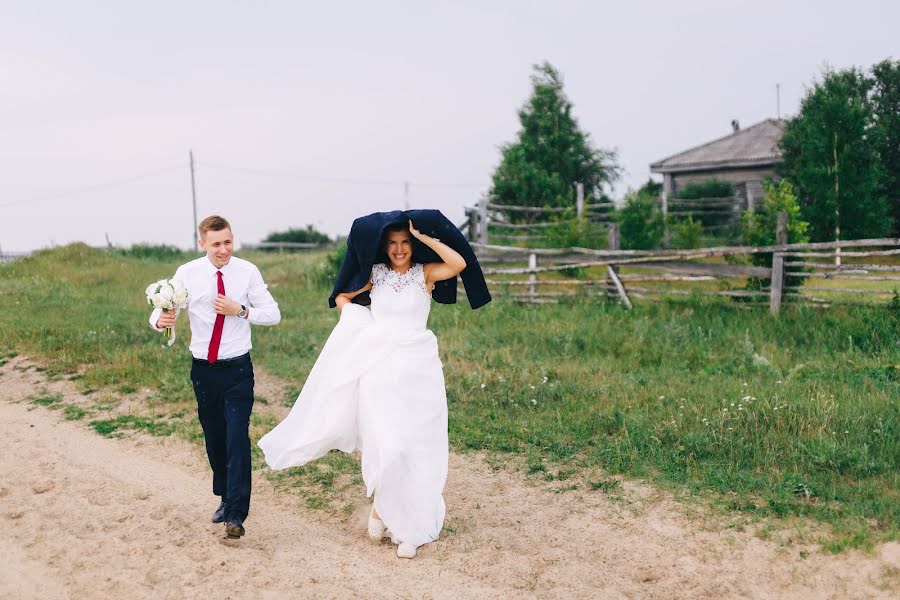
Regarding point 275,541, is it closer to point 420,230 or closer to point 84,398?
point 420,230

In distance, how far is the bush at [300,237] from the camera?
1599 inches

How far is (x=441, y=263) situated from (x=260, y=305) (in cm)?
123

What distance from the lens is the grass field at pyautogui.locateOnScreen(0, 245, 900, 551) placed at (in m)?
6.18

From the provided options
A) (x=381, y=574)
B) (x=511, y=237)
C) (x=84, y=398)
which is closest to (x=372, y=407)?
(x=381, y=574)

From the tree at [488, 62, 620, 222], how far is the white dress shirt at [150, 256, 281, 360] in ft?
74.8

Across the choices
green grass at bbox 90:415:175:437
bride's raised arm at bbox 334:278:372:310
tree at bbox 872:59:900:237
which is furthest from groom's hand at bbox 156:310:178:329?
tree at bbox 872:59:900:237

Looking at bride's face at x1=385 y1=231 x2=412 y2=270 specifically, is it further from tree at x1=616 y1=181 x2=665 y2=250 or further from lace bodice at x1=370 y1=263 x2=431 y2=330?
tree at x1=616 y1=181 x2=665 y2=250

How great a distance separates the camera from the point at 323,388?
512 cm

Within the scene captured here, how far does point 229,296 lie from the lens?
201 inches

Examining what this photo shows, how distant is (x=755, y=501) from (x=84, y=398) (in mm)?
7691

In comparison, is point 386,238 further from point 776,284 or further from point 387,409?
point 776,284

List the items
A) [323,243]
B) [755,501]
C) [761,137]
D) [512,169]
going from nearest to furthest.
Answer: [755,501] → [512,169] → [761,137] → [323,243]

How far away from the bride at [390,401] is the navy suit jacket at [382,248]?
0.16 ft

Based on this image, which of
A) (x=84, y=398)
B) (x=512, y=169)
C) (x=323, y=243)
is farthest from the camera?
(x=323, y=243)
